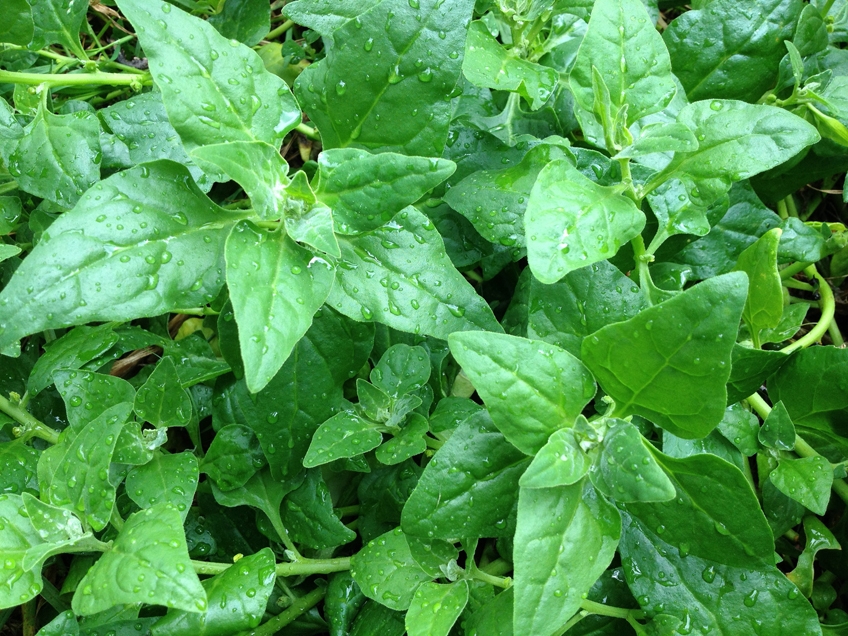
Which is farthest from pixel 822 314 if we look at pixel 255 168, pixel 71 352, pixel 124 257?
pixel 71 352

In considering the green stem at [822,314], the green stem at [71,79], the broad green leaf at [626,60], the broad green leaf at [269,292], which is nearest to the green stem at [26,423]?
the green stem at [71,79]

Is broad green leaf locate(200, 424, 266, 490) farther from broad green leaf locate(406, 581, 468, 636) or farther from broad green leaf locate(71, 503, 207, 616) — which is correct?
broad green leaf locate(406, 581, 468, 636)

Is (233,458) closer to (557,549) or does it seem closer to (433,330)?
(433,330)

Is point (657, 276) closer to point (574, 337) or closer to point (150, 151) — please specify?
point (574, 337)

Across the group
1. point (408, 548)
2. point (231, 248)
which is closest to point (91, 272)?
point (231, 248)

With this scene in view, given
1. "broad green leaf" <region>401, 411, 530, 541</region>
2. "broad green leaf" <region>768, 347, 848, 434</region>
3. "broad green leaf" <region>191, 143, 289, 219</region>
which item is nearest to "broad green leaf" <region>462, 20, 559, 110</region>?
"broad green leaf" <region>191, 143, 289, 219</region>
